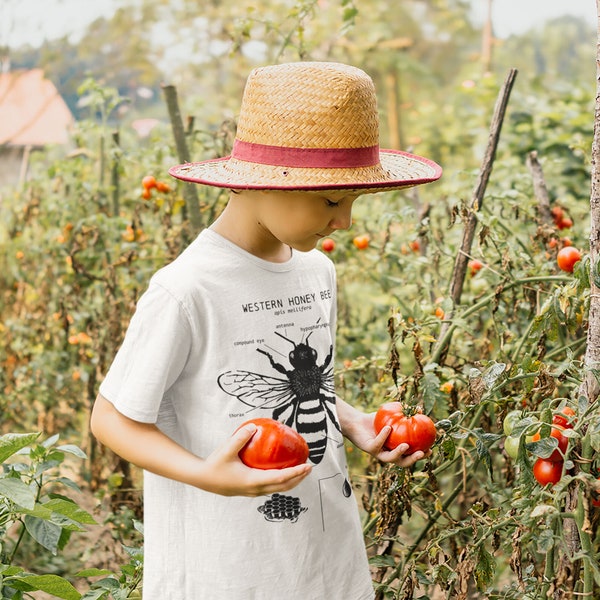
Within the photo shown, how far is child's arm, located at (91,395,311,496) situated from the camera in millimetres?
1139

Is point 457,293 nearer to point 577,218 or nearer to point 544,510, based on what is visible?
point 544,510

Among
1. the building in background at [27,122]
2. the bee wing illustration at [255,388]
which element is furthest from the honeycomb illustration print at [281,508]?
the building in background at [27,122]

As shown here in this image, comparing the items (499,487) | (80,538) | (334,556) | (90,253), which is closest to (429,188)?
(90,253)

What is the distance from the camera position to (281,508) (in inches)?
52.8

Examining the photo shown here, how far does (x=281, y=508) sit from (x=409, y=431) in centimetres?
25

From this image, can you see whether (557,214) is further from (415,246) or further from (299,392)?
(299,392)

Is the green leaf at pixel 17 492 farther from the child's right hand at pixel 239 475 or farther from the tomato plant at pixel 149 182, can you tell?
the tomato plant at pixel 149 182

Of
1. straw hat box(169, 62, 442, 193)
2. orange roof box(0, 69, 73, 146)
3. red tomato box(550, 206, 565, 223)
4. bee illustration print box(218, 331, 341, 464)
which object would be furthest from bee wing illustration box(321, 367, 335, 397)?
orange roof box(0, 69, 73, 146)

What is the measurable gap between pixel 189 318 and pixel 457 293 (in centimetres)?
88

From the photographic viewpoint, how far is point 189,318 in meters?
1.26

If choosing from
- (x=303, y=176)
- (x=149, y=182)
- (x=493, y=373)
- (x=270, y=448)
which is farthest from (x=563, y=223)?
(x=270, y=448)

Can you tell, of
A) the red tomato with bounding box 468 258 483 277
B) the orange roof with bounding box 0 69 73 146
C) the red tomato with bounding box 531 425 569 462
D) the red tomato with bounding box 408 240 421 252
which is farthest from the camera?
the orange roof with bounding box 0 69 73 146

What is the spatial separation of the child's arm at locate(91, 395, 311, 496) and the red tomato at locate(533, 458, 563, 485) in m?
0.41

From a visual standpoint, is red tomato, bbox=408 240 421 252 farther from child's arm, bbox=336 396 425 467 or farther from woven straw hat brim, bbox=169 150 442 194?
woven straw hat brim, bbox=169 150 442 194
